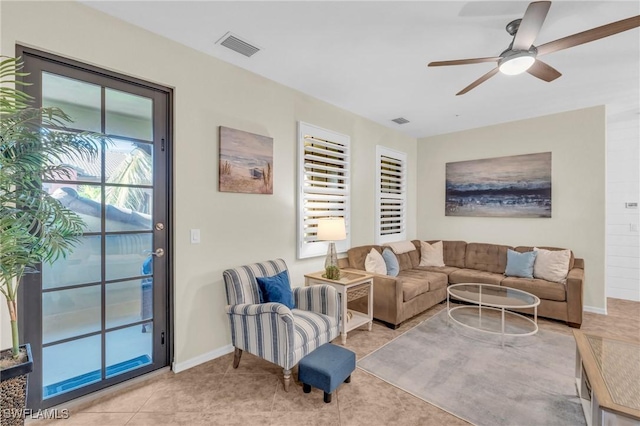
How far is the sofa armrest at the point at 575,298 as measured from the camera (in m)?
3.45

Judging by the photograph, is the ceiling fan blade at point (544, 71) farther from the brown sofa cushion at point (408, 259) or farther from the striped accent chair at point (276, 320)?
the brown sofa cushion at point (408, 259)

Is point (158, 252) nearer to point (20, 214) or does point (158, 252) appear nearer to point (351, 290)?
point (20, 214)

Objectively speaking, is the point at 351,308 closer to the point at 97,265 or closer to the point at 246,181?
the point at 246,181

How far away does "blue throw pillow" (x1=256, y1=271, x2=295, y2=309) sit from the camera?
2.59m

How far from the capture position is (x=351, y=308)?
376cm

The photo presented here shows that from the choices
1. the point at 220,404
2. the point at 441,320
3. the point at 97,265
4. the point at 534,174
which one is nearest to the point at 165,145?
the point at 97,265

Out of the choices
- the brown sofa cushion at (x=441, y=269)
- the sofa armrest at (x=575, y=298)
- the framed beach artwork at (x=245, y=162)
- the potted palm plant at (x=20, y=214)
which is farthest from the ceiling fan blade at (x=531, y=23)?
the brown sofa cushion at (x=441, y=269)

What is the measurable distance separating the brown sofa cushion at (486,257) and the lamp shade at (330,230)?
265 cm

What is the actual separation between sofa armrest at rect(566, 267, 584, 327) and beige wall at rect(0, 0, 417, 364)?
3.12 metres

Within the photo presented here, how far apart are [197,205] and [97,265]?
0.85 m

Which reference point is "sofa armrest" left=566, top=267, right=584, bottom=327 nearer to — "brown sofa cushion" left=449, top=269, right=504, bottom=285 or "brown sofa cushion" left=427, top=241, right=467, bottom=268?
"brown sofa cushion" left=449, top=269, right=504, bottom=285

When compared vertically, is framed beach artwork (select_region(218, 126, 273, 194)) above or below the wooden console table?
above

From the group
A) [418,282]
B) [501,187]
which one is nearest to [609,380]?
[418,282]

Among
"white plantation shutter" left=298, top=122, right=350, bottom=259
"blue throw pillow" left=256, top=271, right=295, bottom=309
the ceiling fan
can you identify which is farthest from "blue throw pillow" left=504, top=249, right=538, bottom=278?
"blue throw pillow" left=256, top=271, right=295, bottom=309
